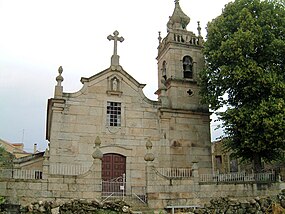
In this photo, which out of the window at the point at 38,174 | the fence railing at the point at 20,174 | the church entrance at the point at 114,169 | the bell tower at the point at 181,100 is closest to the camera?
the fence railing at the point at 20,174

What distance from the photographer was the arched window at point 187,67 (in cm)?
2253

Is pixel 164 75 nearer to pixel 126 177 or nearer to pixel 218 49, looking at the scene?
pixel 218 49

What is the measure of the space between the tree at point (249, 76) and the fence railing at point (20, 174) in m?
10.2

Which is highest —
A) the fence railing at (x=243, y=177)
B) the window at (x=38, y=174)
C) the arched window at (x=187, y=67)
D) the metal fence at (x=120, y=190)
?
the arched window at (x=187, y=67)

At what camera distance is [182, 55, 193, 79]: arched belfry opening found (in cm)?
2253

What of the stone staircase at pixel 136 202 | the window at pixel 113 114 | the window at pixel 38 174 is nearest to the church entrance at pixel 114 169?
the stone staircase at pixel 136 202

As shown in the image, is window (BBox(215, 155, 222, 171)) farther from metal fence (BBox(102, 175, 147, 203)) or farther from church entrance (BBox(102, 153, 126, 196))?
metal fence (BBox(102, 175, 147, 203))

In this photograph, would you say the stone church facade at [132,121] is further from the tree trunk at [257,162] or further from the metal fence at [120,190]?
the tree trunk at [257,162]

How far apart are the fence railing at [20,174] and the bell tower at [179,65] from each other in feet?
28.4

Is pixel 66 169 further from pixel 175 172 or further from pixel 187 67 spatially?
pixel 187 67

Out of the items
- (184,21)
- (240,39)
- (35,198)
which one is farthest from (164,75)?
(35,198)

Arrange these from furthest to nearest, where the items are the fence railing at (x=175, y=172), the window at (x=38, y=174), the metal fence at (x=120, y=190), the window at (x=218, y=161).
A: the window at (x=218, y=161) < the fence railing at (x=175, y=172) < the metal fence at (x=120, y=190) < the window at (x=38, y=174)

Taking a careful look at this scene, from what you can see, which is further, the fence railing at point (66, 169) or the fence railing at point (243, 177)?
the fence railing at point (243, 177)

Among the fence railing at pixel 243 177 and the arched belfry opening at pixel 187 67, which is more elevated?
the arched belfry opening at pixel 187 67
